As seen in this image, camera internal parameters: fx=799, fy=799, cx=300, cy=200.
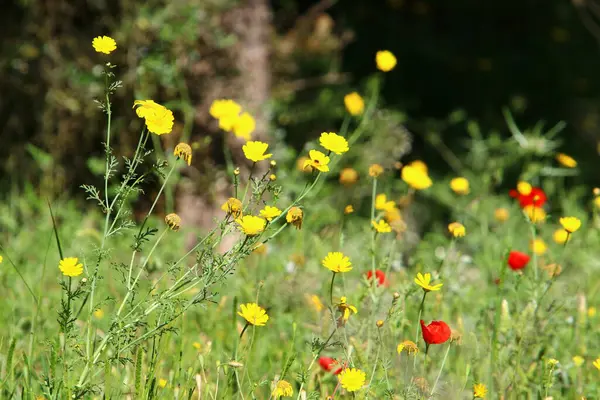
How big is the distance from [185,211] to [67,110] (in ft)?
2.89

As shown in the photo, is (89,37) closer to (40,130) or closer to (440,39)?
(40,130)

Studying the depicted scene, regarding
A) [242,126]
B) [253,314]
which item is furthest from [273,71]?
[253,314]

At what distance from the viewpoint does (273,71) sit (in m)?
4.94

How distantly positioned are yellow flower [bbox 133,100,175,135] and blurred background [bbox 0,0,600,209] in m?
1.08

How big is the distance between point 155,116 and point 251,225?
0.28 metres

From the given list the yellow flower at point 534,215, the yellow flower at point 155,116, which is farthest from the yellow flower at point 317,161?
the yellow flower at point 534,215

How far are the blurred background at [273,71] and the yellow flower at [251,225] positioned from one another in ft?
3.74

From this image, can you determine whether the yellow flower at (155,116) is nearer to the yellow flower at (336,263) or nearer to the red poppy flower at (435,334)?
the yellow flower at (336,263)

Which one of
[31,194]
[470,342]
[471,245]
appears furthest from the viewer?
[31,194]

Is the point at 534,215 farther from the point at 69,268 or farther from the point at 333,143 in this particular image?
the point at 69,268

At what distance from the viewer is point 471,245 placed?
3.60m

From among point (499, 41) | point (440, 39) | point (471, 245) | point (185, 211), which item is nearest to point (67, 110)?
point (185, 211)

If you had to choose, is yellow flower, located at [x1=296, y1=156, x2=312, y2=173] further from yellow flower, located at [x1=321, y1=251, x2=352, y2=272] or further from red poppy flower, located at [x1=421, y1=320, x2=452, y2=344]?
red poppy flower, located at [x1=421, y1=320, x2=452, y2=344]

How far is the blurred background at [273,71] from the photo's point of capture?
403 cm
